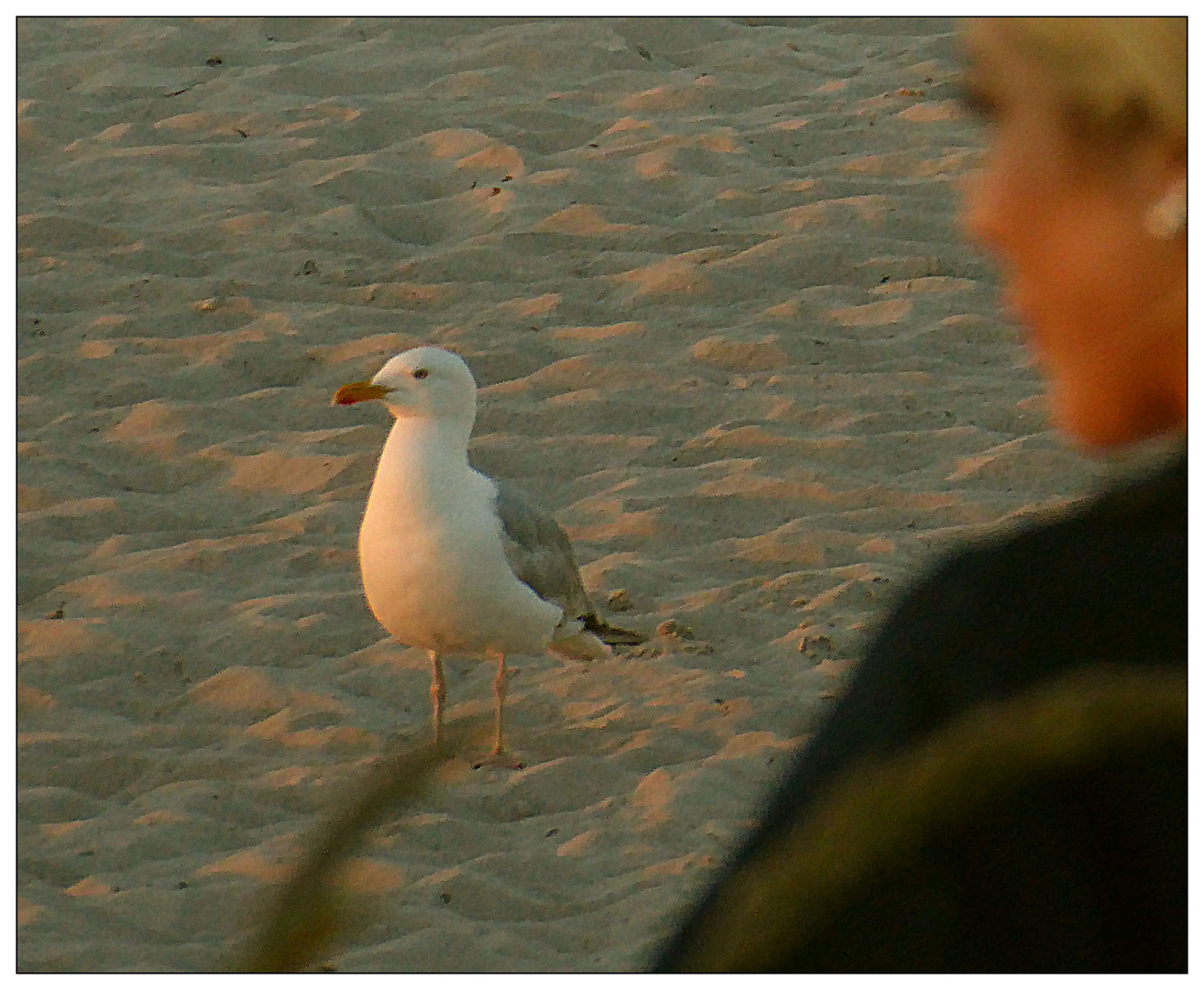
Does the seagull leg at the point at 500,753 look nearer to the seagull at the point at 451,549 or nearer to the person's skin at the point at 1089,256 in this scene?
the seagull at the point at 451,549

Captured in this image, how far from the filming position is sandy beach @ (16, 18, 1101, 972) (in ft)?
10.5

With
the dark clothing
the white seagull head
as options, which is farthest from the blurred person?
the white seagull head

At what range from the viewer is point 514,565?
352cm

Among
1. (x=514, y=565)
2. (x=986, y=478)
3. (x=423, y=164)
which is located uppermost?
(x=423, y=164)

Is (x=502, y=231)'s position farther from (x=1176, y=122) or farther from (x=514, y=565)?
(x=1176, y=122)

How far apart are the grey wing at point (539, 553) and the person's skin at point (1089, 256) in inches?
98.2

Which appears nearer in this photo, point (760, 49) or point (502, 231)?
point (502, 231)

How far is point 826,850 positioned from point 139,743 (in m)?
3.37

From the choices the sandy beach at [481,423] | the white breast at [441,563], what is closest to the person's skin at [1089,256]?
the sandy beach at [481,423]

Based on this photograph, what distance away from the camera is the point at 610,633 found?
3.74 m

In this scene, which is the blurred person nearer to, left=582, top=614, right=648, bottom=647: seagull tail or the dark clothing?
the dark clothing

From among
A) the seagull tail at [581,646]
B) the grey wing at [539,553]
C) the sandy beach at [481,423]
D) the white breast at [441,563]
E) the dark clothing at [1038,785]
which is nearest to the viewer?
the dark clothing at [1038,785]

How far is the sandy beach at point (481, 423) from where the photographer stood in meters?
3.20

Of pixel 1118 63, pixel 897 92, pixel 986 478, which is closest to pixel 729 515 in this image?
pixel 986 478
